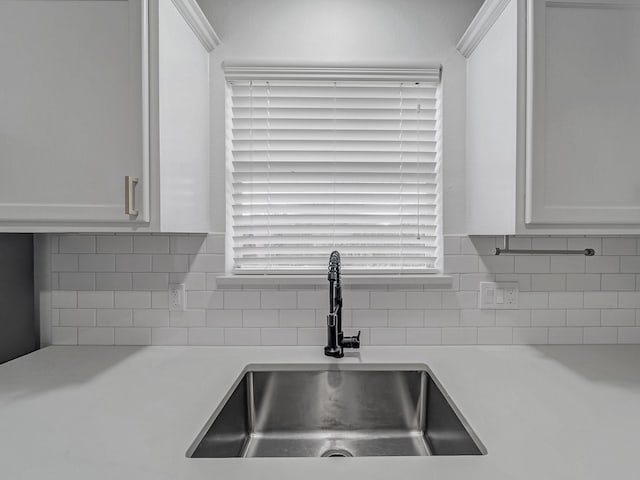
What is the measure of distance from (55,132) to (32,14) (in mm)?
328

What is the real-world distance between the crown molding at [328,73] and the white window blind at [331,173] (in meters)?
0.04

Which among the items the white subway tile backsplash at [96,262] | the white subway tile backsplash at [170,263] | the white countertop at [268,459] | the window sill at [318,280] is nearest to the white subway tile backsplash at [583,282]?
the white countertop at [268,459]

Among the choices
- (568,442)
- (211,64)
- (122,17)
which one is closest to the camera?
(568,442)

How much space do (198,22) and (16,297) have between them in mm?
1188

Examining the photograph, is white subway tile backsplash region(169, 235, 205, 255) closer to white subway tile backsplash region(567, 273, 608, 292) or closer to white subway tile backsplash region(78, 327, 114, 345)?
white subway tile backsplash region(78, 327, 114, 345)

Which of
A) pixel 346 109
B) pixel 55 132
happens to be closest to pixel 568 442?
pixel 346 109

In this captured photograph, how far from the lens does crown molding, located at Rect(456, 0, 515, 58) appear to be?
51.4 inches

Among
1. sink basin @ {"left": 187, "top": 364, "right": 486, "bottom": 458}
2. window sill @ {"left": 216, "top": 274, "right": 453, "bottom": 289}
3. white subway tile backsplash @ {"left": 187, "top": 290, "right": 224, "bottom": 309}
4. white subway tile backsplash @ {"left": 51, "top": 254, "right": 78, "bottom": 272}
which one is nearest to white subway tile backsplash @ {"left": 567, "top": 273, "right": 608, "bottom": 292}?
window sill @ {"left": 216, "top": 274, "right": 453, "bottom": 289}

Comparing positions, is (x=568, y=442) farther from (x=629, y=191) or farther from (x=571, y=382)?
(x=629, y=191)

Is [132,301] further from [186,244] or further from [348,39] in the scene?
[348,39]

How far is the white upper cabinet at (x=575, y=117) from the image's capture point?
1.18 metres

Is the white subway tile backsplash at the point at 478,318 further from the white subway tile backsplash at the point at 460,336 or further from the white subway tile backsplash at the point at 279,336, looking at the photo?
the white subway tile backsplash at the point at 279,336

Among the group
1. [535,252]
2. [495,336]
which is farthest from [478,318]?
[535,252]

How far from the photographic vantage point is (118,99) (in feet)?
3.76
